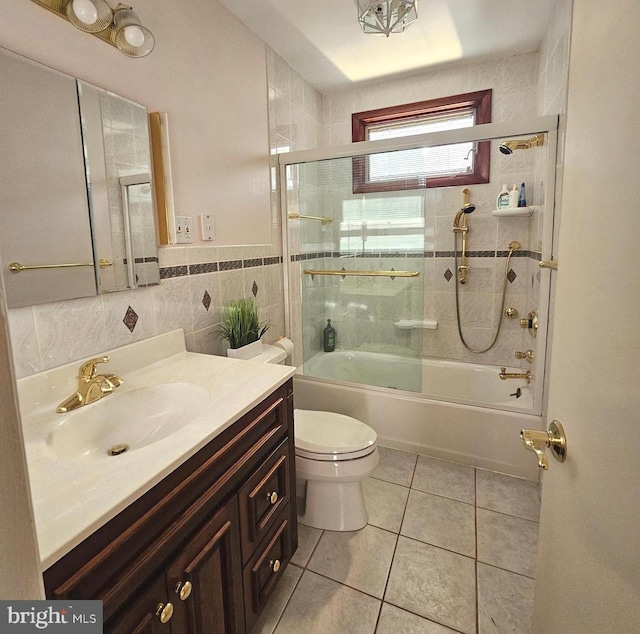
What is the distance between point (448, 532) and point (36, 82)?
2268mm

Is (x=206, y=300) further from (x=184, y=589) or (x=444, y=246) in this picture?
(x=444, y=246)

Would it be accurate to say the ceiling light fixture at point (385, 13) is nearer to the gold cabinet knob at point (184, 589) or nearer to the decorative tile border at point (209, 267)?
the decorative tile border at point (209, 267)

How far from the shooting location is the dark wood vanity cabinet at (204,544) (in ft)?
2.24

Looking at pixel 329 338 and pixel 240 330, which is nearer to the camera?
pixel 240 330

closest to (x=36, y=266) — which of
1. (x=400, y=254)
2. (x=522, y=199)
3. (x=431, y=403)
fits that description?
(x=400, y=254)

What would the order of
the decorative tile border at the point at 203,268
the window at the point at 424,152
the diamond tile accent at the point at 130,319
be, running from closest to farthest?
the diamond tile accent at the point at 130,319
the decorative tile border at the point at 203,268
the window at the point at 424,152

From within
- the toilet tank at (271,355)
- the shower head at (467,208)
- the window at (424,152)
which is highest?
→ the window at (424,152)

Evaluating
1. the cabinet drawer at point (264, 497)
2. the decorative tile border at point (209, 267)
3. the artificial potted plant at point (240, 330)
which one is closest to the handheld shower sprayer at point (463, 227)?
the decorative tile border at point (209, 267)

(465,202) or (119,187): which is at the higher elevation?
(465,202)

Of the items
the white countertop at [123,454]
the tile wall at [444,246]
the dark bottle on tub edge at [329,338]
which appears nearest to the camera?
the white countertop at [123,454]

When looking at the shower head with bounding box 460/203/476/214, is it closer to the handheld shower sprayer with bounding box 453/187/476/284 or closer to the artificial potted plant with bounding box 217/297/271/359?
the handheld shower sprayer with bounding box 453/187/476/284

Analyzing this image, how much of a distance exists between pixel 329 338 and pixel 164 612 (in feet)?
6.70

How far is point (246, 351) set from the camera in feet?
6.07

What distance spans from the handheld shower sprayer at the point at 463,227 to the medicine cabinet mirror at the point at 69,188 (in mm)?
2109
